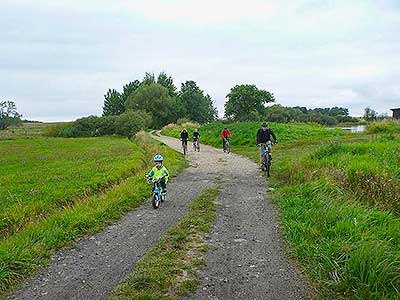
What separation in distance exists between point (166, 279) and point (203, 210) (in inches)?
176

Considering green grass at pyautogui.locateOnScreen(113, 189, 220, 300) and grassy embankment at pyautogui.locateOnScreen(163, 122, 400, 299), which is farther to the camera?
green grass at pyautogui.locateOnScreen(113, 189, 220, 300)

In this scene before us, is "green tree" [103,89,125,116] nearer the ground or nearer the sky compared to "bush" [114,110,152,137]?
nearer the sky

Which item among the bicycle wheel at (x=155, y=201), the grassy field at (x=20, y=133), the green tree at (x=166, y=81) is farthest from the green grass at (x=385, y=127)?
the green tree at (x=166, y=81)

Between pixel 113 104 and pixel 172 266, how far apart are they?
117298 millimetres

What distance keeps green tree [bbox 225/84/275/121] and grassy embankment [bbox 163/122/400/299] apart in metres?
45.9

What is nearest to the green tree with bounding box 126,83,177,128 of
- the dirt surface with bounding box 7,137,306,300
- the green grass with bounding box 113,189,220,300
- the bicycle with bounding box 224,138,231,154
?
the bicycle with bounding box 224,138,231,154

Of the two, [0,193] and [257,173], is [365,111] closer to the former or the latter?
→ [257,173]

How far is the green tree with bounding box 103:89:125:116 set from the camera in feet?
390

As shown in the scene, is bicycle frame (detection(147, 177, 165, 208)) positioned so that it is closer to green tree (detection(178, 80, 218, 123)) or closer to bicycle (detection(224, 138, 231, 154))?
bicycle (detection(224, 138, 231, 154))

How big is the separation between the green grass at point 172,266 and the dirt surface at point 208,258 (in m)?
0.20

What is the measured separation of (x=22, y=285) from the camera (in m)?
5.91

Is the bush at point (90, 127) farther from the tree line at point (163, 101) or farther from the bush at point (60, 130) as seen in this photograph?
the tree line at point (163, 101)

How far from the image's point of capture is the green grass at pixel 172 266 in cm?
539

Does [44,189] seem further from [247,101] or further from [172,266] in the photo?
[247,101]
